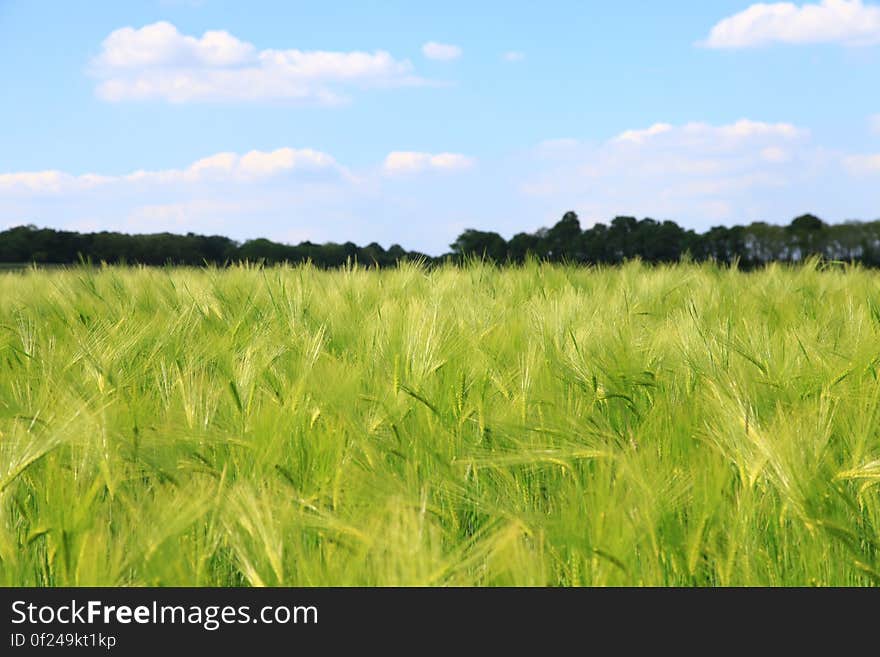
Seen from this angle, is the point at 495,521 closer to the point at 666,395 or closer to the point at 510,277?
the point at 666,395

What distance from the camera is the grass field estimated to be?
2.76 feet

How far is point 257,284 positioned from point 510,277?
124 centimetres

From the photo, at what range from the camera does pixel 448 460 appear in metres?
1.12

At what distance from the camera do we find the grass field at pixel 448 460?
2.76 ft

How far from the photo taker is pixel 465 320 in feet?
6.62

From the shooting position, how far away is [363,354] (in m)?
1.70

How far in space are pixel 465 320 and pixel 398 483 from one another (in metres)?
1.09
